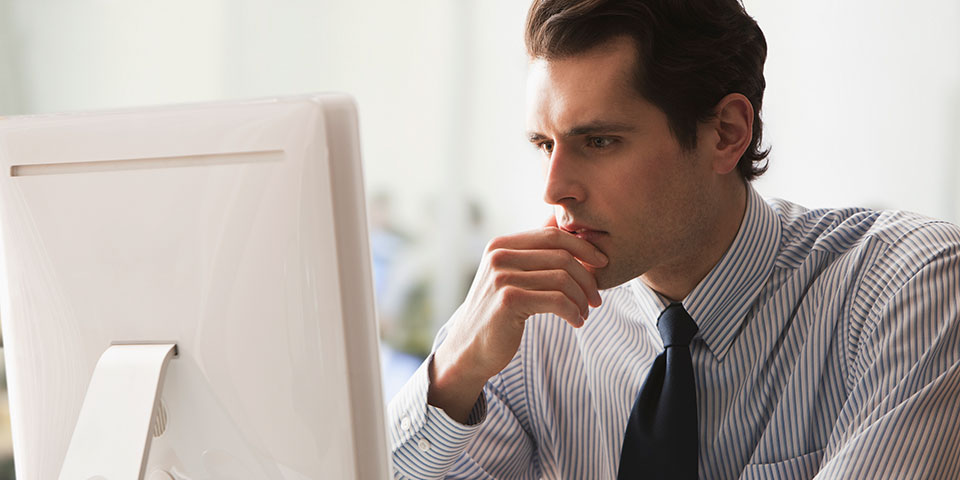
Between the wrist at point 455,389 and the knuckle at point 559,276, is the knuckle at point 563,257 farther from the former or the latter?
the wrist at point 455,389

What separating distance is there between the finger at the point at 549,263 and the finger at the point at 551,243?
19mm

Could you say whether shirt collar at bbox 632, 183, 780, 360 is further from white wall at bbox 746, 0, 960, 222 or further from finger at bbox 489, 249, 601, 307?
white wall at bbox 746, 0, 960, 222

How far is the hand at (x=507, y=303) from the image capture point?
1.16 metres

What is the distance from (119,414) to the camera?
75cm

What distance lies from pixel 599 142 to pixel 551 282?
0.23 meters

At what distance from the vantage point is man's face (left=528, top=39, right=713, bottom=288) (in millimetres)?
1239

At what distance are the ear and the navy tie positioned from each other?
0.82 ft

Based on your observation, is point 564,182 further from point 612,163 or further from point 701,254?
point 701,254

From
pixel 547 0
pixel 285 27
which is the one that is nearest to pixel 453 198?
pixel 285 27

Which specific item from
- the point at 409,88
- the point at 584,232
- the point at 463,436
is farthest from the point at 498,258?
the point at 409,88

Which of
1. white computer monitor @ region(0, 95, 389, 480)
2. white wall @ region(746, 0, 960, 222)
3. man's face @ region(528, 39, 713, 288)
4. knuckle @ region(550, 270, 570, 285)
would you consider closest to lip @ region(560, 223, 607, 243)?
man's face @ region(528, 39, 713, 288)

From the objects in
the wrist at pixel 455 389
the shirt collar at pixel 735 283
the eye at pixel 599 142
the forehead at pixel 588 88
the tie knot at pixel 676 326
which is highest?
the forehead at pixel 588 88

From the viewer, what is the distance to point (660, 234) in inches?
50.3

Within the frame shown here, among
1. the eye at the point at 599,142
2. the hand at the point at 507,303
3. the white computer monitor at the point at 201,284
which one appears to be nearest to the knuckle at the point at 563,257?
the hand at the point at 507,303
